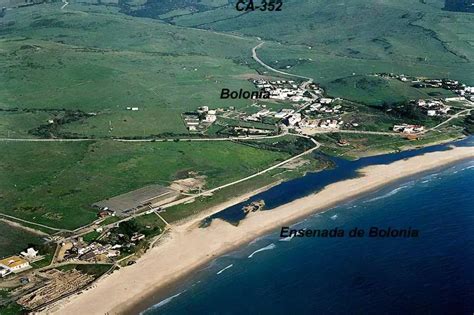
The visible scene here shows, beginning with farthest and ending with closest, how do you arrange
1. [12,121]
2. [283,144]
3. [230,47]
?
1. [230,47]
2. [12,121]
3. [283,144]

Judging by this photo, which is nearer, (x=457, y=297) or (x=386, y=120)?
(x=457, y=297)

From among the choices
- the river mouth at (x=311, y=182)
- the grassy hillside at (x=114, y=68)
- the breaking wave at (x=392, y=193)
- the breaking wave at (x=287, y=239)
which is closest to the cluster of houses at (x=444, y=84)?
the river mouth at (x=311, y=182)

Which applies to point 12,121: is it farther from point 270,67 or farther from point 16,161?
point 270,67

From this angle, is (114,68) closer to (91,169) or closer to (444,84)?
(91,169)

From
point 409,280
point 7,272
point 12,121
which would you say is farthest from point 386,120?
point 7,272

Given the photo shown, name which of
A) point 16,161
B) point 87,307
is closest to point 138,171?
point 16,161

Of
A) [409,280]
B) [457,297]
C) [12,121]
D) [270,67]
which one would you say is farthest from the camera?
[270,67]
